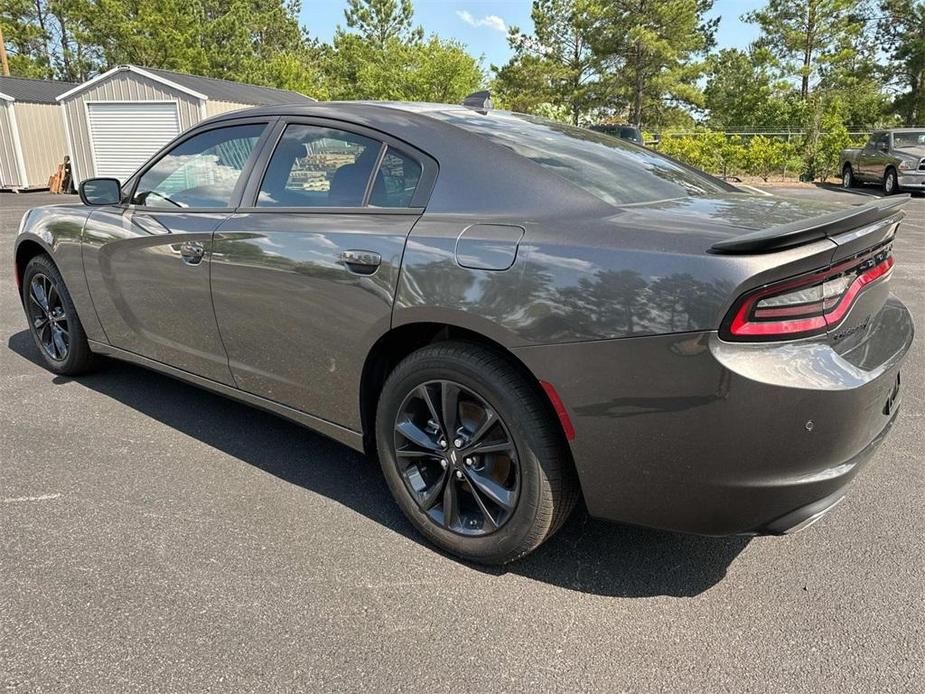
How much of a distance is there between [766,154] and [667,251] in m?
24.4

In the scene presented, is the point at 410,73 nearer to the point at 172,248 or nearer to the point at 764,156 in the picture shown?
the point at 764,156

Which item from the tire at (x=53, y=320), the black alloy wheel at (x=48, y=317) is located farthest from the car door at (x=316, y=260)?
the black alloy wheel at (x=48, y=317)

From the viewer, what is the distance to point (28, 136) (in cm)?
2111

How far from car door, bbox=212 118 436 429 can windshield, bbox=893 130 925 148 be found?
66.9 ft

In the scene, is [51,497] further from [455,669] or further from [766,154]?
[766,154]

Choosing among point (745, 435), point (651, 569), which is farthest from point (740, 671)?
point (745, 435)

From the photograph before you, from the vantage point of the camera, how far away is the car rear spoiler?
1.80 meters

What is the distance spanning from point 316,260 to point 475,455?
960 mm

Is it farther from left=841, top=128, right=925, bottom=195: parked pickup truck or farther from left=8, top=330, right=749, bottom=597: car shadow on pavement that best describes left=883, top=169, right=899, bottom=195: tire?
left=8, top=330, right=749, bottom=597: car shadow on pavement

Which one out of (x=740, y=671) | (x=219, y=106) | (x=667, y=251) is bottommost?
(x=740, y=671)

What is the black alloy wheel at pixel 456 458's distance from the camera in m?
2.34

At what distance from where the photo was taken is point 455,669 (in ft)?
6.56

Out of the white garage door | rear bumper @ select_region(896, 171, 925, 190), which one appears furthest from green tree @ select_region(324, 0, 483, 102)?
rear bumper @ select_region(896, 171, 925, 190)

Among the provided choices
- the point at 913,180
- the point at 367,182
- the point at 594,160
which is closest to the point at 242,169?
the point at 367,182
